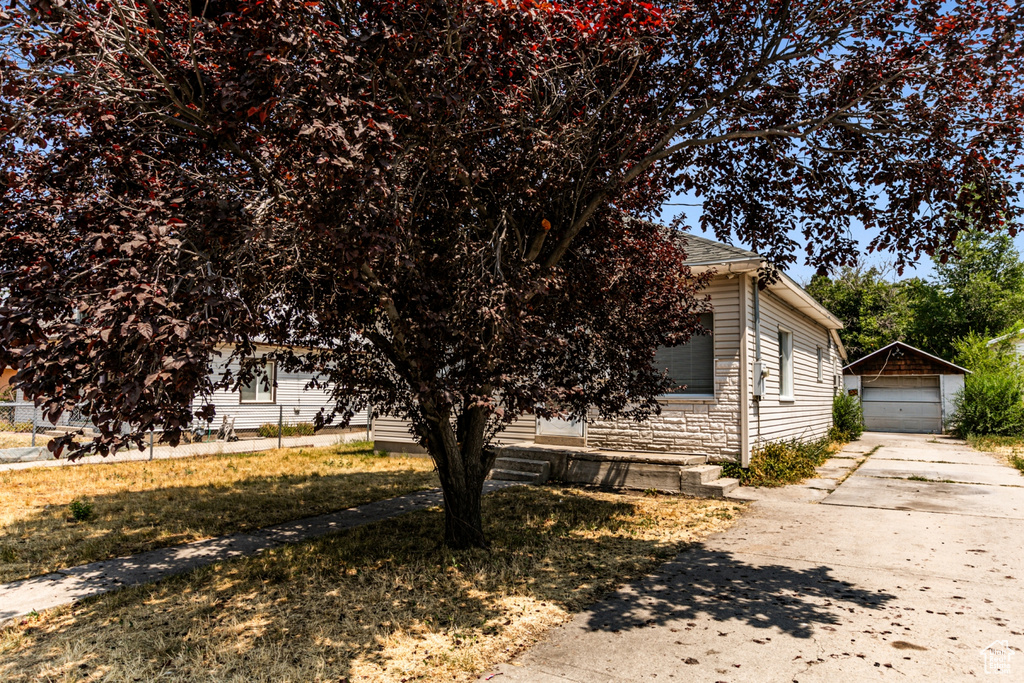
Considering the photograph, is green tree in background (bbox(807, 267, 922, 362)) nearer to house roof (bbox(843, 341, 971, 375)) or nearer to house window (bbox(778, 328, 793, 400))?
house roof (bbox(843, 341, 971, 375))

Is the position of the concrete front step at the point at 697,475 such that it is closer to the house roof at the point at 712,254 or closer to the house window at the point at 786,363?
the house roof at the point at 712,254

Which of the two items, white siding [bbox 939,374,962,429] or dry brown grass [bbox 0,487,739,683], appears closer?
dry brown grass [bbox 0,487,739,683]

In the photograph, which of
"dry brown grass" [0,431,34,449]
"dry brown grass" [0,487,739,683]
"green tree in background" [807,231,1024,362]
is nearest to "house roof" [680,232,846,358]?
"dry brown grass" [0,487,739,683]

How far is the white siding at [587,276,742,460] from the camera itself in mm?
11227

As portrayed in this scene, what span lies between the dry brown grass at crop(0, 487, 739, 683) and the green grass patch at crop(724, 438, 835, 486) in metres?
3.91

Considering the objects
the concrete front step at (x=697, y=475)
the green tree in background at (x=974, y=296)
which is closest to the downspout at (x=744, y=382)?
the concrete front step at (x=697, y=475)

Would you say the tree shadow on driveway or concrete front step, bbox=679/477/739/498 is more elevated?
concrete front step, bbox=679/477/739/498

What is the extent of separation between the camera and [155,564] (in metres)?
6.17

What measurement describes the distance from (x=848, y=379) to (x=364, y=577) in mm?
26589

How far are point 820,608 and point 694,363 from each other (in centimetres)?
715

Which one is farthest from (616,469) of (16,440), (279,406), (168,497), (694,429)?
(16,440)

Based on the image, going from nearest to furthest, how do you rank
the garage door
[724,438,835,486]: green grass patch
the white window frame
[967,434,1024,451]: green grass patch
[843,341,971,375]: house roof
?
[724,438,835,486]: green grass patch < the white window frame < [967,434,1024,451]: green grass patch < [843,341,971,375]: house roof < the garage door

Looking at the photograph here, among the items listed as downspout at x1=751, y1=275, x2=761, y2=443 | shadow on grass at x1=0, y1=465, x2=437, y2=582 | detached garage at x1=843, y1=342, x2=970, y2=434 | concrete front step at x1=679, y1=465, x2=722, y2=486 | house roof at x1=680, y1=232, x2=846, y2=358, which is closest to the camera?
shadow on grass at x1=0, y1=465, x2=437, y2=582

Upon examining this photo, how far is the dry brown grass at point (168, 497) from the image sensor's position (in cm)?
689
